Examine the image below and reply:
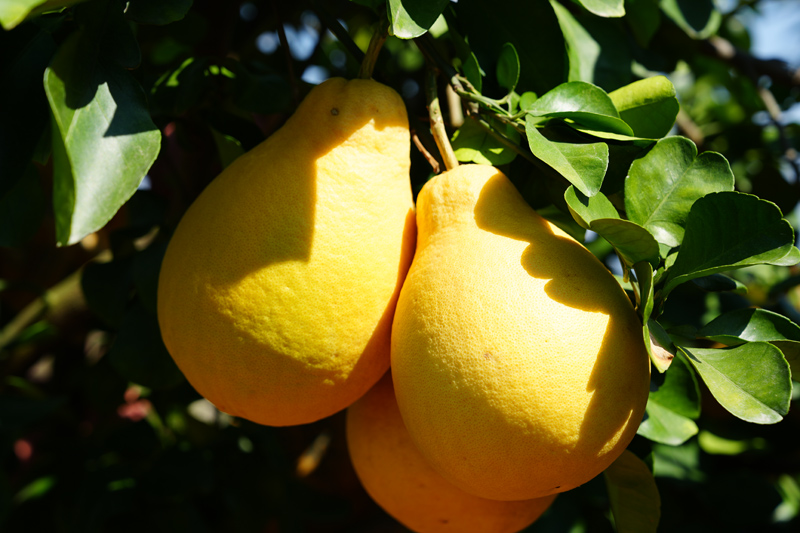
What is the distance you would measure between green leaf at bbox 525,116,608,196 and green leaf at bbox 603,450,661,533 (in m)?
0.31

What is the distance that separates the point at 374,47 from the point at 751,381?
0.48 m

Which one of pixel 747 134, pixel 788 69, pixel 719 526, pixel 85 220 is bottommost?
pixel 719 526

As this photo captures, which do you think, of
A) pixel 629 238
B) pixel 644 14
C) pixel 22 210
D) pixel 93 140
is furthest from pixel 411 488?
pixel 644 14

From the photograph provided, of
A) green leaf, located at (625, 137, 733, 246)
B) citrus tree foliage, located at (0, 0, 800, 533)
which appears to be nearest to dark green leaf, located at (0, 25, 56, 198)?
citrus tree foliage, located at (0, 0, 800, 533)

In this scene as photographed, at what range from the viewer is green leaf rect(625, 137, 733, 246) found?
0.56m

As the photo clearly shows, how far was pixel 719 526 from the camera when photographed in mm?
1058

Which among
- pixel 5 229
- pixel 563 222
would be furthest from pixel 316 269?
pixel 5 229

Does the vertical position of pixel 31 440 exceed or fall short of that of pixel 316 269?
it falls short

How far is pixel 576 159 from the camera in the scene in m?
0.53

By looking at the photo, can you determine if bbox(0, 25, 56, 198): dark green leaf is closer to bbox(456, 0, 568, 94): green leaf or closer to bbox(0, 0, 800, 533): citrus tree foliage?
bbox(0, 0, 800, 533): citrus tree foliage

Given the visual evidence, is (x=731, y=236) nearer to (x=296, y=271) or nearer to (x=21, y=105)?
(x=296, y=271)

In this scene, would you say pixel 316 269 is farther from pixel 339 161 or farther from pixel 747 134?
pixel 747 134

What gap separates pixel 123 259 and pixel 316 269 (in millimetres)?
534

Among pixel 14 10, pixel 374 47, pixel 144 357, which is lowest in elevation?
pixel 144 357
